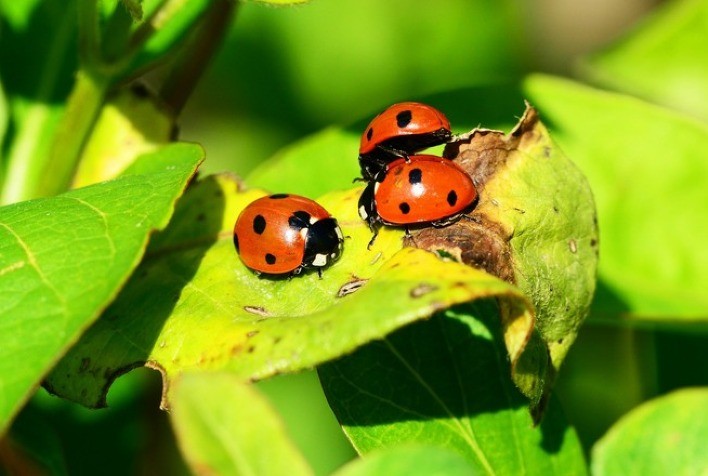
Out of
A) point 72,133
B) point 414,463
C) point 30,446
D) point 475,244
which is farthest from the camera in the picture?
point 30,446

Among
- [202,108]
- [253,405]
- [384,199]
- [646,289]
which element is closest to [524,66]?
[202,108]

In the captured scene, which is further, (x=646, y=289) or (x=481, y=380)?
(x=646, y=289)

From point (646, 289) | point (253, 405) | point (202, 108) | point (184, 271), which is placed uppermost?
point (253, 405)

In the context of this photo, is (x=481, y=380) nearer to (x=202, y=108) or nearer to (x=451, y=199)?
(x=451, y=199)

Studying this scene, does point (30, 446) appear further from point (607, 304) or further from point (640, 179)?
point (640, 179)

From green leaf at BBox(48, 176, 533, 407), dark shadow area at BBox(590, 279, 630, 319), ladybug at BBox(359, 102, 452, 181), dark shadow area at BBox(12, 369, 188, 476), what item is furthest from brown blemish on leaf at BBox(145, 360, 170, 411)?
dark shadow area at BBox(12, 369, 188, 476)

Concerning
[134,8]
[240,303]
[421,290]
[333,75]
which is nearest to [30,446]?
[240,303]
